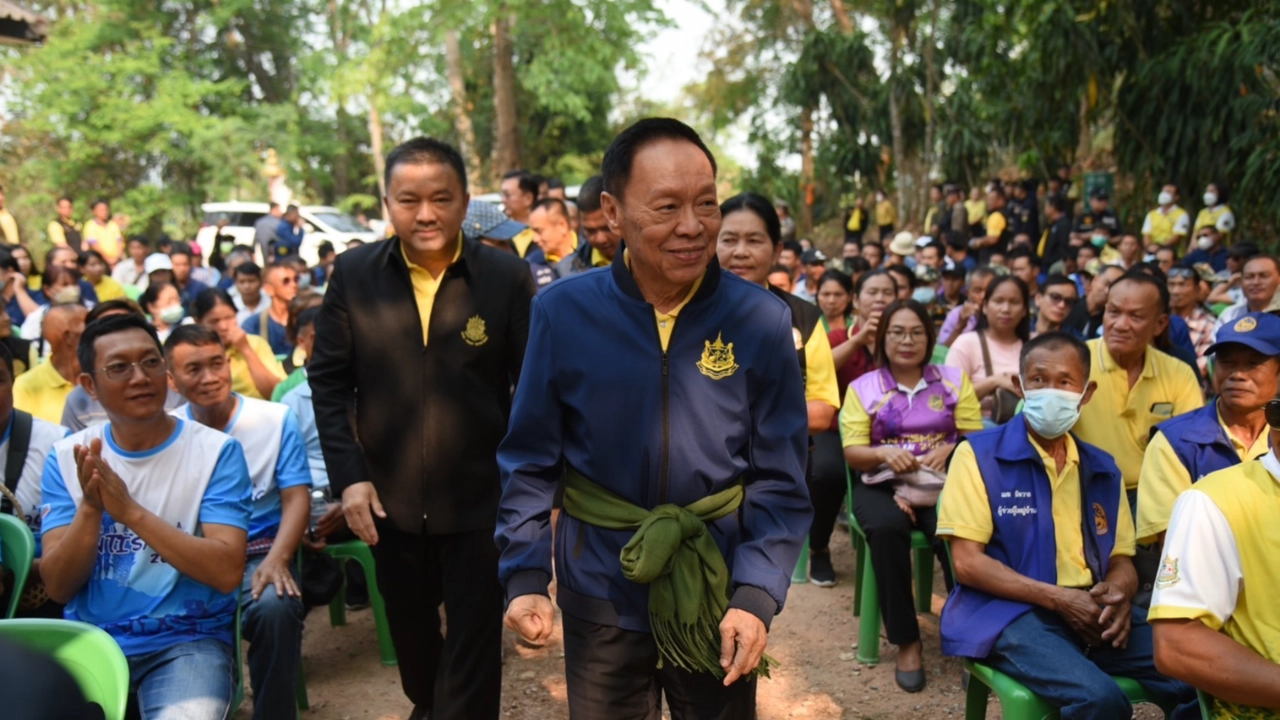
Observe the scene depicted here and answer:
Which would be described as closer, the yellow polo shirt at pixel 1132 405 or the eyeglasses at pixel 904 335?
the yellow polo shirt at pixel 1132 405

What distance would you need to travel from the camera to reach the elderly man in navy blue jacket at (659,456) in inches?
86.0

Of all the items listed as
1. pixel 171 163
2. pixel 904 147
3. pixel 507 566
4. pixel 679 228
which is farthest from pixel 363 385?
pixel 171 163

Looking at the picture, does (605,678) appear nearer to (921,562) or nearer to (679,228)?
(679,228)

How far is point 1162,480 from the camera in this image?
11.4ft

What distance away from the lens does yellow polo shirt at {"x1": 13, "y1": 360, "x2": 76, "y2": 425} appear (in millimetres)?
5250

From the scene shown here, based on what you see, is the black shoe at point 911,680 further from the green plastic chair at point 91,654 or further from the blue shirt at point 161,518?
the green plastic chair at point 91,654

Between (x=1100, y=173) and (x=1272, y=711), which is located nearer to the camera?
(x=1272, y=711)

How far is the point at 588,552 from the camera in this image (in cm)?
230

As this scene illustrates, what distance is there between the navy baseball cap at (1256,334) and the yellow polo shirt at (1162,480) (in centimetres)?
29

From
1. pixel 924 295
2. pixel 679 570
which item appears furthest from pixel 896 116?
pixel 679 570

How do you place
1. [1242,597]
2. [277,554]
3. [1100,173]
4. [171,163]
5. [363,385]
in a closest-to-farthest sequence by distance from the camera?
[1242,597] < [363,385] < [277,554] < [1100,173] < [171,163]

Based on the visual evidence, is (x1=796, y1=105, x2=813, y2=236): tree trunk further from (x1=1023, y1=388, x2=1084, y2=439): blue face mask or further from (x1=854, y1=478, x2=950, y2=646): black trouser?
(x1=1023, y1=388, x2=1084, y2=439): blue face mask

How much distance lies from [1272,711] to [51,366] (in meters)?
5.48

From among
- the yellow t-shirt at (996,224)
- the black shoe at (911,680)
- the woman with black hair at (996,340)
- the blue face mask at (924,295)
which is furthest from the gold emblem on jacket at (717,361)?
the yellow t-shirt at (996,224)
